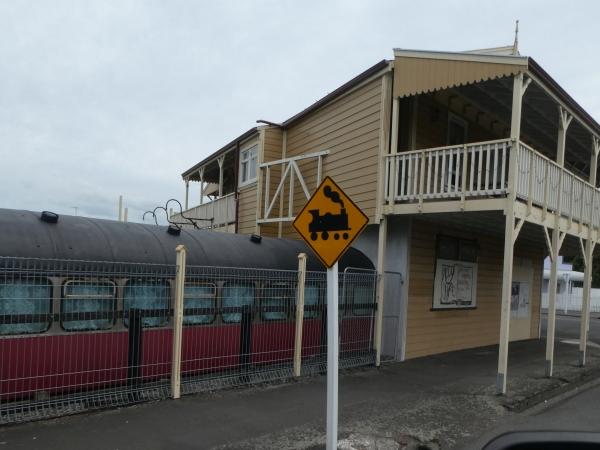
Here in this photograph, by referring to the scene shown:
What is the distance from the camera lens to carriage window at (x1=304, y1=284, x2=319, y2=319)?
9445 mm

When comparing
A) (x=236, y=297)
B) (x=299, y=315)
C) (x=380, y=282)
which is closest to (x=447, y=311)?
(x=380, y=282)

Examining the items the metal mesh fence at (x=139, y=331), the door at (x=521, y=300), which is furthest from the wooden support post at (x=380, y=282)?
the door at (x=521, y=300)

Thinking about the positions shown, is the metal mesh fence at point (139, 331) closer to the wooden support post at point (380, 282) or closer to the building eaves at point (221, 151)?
the wooden support post at point (380, 282)

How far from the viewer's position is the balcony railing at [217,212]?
55.3 ft

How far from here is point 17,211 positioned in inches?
294

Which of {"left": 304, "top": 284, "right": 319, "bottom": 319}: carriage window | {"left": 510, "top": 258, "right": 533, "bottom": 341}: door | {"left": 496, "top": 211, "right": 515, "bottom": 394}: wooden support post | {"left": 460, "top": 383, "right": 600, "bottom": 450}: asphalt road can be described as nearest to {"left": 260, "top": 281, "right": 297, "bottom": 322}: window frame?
{"left": 304, "top": 284, "right": 319, "bottom": 319}: carriage window

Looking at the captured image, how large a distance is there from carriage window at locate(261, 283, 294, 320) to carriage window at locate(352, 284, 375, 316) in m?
1.57

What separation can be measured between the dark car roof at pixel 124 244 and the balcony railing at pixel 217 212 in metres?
6.21

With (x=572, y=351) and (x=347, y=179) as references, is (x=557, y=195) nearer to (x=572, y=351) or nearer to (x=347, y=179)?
(x=347, y=179)

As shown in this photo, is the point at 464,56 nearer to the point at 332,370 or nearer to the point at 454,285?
the point at 454,285

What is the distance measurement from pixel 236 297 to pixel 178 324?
1.67 metres

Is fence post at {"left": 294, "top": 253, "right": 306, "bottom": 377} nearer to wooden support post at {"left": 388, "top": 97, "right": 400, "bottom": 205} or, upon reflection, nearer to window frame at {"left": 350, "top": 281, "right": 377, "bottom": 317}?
window frame at {"left": 350, "top": 281, "right": 377, "bottom": 317}

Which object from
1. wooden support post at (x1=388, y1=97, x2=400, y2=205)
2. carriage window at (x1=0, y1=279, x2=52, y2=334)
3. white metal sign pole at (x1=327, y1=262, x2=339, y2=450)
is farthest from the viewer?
wooden support post at (x1=388, y1=97, x2=400, y2=205)

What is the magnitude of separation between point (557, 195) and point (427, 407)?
576cm
